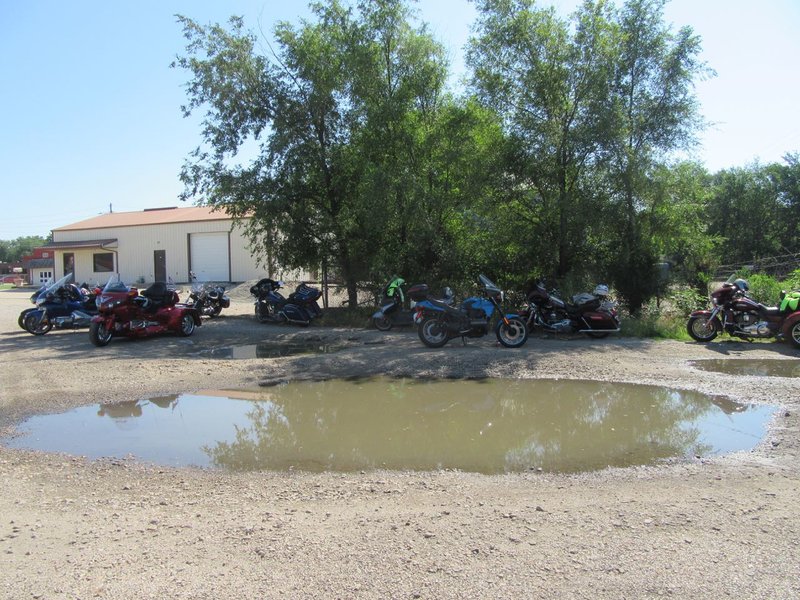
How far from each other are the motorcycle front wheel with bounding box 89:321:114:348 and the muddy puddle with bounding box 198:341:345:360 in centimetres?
233

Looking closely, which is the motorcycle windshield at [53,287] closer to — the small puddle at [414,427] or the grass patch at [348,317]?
the grass patch at [348,317]

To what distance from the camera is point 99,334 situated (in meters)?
12.0

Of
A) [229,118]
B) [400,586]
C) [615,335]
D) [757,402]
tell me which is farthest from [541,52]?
[400,586]

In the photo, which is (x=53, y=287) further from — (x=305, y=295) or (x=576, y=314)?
(x=576, y=314)

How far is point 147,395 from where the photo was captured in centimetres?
784

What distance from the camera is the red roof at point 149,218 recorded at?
125 ft

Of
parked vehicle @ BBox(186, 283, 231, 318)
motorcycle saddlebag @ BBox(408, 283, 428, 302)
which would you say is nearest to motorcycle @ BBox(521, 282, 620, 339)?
motorcycle saddlebag @ BBox(408, 283, 428, 302)

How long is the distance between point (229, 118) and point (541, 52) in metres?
8.93

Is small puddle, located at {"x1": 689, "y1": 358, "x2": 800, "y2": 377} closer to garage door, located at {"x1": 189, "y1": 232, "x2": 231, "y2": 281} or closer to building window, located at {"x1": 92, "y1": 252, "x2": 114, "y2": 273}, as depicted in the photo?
garage door, located at {"x1": 189, "y1": 232, "x2": 231, "y2": 281}

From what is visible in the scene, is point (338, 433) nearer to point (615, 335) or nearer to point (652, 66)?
point (615, 335)

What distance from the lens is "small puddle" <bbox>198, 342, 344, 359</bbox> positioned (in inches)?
440

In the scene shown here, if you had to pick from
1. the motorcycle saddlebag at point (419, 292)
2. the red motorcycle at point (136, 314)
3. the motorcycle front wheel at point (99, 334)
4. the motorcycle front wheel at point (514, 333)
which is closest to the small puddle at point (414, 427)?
the motorcycle front wheel at point (514, 333)

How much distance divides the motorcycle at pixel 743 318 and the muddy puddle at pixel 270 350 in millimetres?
7455

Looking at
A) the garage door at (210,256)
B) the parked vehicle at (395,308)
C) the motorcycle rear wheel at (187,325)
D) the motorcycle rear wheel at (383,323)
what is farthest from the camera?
the garage door at (210,256)
